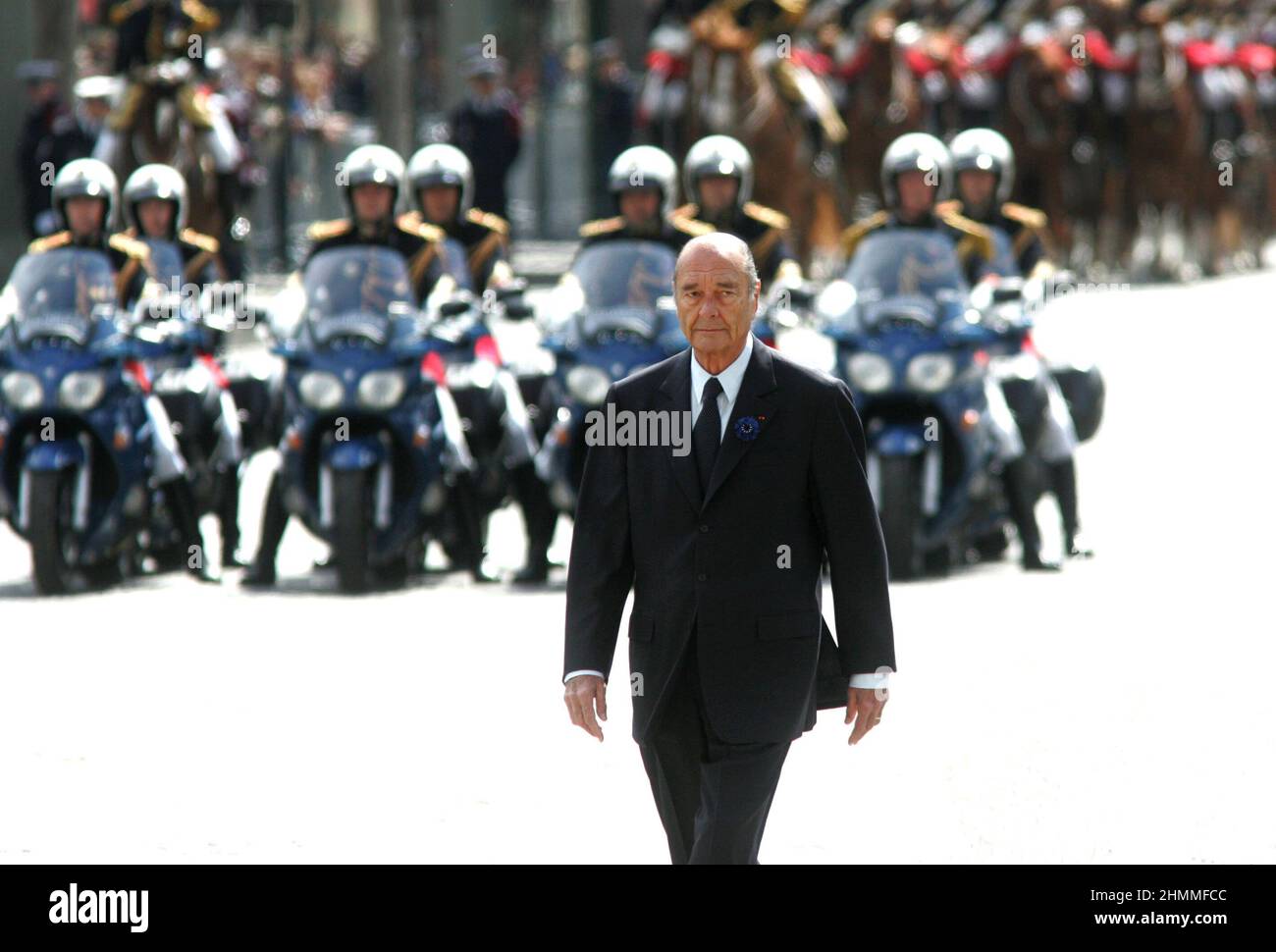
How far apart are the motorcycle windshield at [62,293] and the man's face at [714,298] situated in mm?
6803

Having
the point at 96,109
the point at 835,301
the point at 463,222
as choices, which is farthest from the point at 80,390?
the point at 96,109

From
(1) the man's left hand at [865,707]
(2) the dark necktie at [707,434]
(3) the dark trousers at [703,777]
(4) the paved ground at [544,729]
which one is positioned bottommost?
(4) the paved ground at [544,729]

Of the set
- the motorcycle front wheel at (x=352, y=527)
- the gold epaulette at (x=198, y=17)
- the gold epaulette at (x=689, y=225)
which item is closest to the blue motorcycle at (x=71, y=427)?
the motorcycle front wheel at (x=352, y=527)

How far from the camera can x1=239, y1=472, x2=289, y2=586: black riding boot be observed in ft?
Result: 39.2

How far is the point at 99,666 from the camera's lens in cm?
991

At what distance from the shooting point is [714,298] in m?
5.45

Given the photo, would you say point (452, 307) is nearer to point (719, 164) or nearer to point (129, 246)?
point (719, 164)

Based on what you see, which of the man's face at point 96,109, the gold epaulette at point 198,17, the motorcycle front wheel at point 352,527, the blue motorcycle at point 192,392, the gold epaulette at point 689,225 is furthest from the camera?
the man's face at point 96,109

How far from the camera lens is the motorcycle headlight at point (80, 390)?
11.8m

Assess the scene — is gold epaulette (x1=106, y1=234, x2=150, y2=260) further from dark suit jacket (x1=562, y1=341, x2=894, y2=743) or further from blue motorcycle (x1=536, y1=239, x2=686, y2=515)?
dark suit jacket (x1=562, y1=341, x2=894, y2=743)

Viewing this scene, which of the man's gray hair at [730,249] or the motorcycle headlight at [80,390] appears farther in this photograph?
the motorcycle headlight at [80,390]

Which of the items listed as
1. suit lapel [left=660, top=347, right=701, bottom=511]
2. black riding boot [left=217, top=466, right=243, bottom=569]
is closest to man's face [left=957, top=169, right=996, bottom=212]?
black riding boot [left=217, top=466, right=243, bottom=569]

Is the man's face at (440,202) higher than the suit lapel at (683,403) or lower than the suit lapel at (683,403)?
higher

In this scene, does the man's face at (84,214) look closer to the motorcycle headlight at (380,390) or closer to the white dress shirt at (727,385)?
the motorcycle headlight at (380,390)
